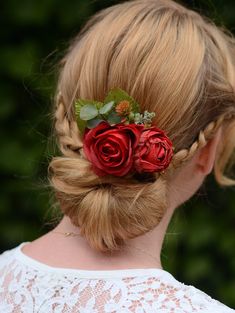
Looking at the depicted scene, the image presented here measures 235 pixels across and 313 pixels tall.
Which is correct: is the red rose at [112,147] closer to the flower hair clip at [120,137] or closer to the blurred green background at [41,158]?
the flower hair clip at [120,137]

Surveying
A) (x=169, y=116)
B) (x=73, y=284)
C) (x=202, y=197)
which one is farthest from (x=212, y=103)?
(x=202, y=197)

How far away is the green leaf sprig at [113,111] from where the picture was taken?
144 cm

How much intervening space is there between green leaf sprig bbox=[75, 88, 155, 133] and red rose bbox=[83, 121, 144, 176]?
0.02 metres

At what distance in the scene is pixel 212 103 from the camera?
159cm

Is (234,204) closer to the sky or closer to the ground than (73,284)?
closer to the ground

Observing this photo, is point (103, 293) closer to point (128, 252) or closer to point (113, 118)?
point (128, 252)

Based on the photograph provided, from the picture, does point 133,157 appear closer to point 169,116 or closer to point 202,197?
point 169,116

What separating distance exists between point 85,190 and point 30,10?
4.61ft

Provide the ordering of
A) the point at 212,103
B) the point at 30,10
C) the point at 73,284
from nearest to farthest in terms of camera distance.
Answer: the point at 73,284
the point at 212,103
the point at 30,10

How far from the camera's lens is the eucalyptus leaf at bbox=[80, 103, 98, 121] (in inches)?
56.7

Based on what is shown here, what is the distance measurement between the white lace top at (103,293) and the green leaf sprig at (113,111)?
12.3 inches

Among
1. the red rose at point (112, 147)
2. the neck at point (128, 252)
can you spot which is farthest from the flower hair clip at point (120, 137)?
the neck at point (128, 252)

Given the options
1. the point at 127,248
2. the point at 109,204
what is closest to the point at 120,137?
the point at 109,204

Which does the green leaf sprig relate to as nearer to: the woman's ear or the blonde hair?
the blonde hair
